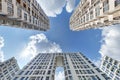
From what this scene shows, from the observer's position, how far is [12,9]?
29.9 meters

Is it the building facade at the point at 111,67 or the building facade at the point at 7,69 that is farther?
the building facade at the point at 7,69

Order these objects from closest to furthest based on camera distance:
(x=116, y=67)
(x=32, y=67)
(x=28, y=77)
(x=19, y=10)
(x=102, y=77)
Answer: (x=19, y=10) → (x=102, y=77) → (x=28, y=77) → (x=32, y=67) → (x=116, y=67)

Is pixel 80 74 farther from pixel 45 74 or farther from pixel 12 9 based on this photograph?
pixel 12 9

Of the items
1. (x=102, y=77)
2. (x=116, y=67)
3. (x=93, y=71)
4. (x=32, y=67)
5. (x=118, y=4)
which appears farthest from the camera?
(x=116, y=67)

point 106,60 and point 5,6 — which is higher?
point 5,6

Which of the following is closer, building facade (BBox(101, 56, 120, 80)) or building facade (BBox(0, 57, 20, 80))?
building facade (BBox(101, 56, 120, 80))

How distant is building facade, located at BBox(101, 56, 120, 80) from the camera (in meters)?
92.2

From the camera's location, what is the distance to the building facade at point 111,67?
92250mm

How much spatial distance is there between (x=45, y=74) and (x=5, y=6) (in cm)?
4920

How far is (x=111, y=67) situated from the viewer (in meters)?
101

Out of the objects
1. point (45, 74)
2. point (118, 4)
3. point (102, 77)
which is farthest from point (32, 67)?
point (118, 4)

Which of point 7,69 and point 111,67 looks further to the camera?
point 7,69

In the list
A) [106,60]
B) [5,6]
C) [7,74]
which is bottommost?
[7,74]

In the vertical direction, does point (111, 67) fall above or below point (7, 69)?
above
